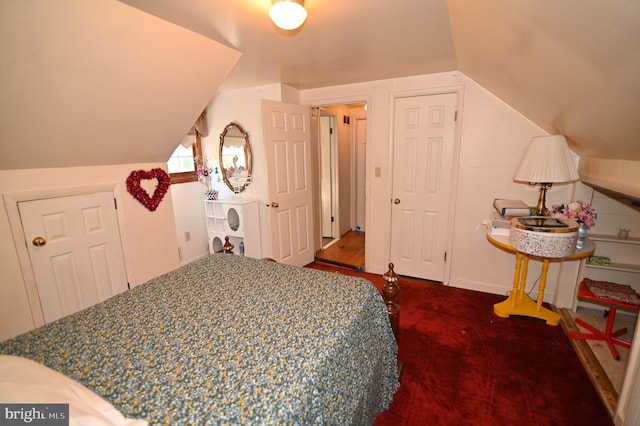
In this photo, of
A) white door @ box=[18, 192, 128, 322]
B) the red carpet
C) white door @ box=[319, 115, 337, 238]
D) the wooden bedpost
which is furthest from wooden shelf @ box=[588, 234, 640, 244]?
white door @ box=[18, 192, 128, 322]

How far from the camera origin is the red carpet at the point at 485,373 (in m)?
1.56

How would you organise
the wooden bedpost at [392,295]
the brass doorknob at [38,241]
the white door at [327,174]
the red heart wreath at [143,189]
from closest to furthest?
the wooden bedpost at [392,295] < the brass doorknob at [38,241] < the red heart wreath at [143,189] < the white door at [327,174]

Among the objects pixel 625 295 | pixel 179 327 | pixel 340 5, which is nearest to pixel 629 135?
pixel 625 295

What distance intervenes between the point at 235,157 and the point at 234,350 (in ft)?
8.76

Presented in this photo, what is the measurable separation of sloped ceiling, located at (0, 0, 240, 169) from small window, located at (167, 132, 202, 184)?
1.21 metres

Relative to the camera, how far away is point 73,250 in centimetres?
211

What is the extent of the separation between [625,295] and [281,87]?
344 centimetres

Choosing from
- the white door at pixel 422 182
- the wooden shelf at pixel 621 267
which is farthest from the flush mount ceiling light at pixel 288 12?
the wooden shelf at pixel 621 267

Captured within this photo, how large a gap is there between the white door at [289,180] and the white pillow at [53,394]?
7.31 ft

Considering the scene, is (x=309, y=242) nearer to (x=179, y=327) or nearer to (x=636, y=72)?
(x=179, y=327)

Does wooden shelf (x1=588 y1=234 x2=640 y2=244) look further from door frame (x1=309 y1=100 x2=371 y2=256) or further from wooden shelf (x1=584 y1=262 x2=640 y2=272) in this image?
door frame (x1=309 y1=100 x2=371 y2=256)

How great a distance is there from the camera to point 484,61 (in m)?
1.98

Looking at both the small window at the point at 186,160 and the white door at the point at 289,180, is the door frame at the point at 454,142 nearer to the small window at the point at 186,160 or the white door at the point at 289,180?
the white door at the point at 289,180

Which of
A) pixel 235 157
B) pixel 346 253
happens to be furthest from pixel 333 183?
pixel 235 157
